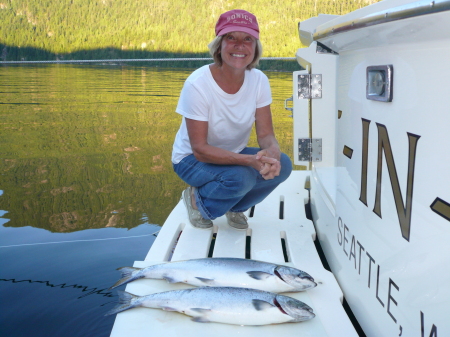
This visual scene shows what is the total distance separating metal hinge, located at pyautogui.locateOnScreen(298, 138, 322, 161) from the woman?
376 millimetres

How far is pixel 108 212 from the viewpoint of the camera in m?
3.75

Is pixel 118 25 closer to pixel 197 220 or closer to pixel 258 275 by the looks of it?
pixel 197 220

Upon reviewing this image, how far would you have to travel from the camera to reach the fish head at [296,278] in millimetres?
1937

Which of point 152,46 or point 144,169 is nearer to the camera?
point 144,169

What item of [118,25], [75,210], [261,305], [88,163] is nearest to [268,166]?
[261,305]

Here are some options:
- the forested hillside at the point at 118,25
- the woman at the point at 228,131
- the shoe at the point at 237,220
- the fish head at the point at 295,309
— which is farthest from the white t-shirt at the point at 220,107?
the forested hillside at the point at 118,25

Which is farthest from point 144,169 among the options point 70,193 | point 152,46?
point 152,46

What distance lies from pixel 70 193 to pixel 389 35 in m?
3.47

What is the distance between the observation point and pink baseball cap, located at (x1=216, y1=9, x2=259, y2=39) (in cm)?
243

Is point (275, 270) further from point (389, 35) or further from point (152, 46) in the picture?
point (152, 46)

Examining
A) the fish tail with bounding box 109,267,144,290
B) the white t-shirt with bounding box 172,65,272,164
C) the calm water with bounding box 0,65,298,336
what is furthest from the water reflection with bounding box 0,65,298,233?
the fish tail with bounding box 109,267,144,290

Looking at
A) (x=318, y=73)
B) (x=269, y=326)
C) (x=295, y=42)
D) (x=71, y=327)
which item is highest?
(x=295, y=42)

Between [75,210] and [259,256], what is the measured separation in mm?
1966

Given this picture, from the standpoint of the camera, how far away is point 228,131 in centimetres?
263
